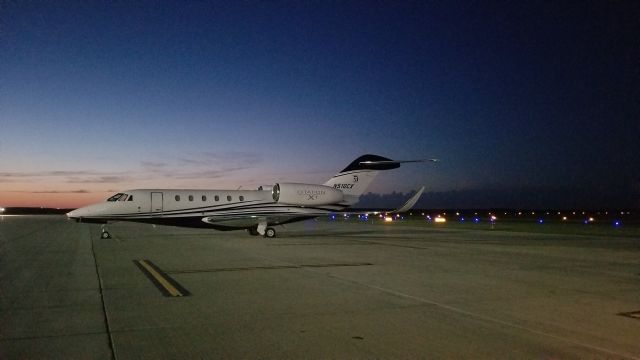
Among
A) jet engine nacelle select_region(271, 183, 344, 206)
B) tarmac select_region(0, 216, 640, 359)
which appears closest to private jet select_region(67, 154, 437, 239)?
jet engine nacelle select_region(271, 183, 344, 206)

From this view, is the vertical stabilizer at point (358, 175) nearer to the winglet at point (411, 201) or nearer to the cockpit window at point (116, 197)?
the winglet at point (411, 201)

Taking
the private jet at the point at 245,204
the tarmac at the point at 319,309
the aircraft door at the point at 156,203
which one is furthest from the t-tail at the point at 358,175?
the tarmac at the point at 319,309

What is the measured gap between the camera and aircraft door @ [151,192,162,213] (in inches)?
1059

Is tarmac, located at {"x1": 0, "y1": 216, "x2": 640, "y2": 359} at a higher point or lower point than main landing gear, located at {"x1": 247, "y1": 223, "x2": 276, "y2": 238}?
lower

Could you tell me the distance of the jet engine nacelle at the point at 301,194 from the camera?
2883 cm

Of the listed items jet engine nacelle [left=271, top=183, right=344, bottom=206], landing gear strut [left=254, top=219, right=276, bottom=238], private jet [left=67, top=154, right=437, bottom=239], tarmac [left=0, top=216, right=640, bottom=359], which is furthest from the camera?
jet engine nacelle [left=271, top=183, right=344, bottom=206]

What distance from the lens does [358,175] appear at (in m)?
30.5

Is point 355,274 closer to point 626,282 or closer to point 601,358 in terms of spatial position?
point 626,282

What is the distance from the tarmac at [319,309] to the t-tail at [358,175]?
47.9 ft

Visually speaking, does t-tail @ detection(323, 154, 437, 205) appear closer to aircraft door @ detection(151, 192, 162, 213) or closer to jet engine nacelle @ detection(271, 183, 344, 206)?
jet engine nacelle @ detection(271, 183, 344, 206)

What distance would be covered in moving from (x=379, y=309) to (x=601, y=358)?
3404 millimetres

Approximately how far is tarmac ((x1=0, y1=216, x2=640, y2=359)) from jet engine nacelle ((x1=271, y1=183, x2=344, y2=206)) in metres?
13.1

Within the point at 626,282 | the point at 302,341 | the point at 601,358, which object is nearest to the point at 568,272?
the point at 626,282

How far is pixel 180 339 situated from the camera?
6.59m
